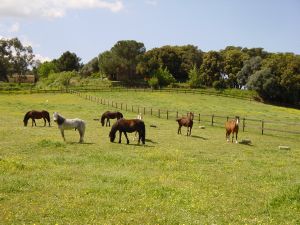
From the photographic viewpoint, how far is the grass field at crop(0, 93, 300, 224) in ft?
31.7

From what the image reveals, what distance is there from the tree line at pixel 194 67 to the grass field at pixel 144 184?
54.8m

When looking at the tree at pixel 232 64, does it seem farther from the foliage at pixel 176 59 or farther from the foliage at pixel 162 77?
the foliage at pixel 176 59

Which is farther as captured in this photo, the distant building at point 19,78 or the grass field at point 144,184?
the distant building at point 19,78

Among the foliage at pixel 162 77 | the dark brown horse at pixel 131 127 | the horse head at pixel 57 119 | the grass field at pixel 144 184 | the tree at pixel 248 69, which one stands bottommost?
the grass field at pixel 144 184

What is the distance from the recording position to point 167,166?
15.5 meters

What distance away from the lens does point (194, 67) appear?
9375 cm

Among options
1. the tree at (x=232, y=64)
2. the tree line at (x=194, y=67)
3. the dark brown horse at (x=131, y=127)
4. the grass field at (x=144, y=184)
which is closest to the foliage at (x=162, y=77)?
the tree line at (x=194, y=67)

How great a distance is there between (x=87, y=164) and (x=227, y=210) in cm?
673

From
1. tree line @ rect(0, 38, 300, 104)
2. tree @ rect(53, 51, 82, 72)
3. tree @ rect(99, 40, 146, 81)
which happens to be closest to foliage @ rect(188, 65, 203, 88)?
tree line @ rect(0, 38, 300, 104)

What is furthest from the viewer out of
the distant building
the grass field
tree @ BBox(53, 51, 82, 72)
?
tree @ BBox(53, 51, 82, 72)

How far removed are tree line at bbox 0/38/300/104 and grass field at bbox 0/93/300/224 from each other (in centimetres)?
5476

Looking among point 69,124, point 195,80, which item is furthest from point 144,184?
point 195,80

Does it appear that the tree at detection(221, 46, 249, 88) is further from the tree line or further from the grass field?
the grass field

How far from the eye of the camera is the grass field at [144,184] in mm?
9664
